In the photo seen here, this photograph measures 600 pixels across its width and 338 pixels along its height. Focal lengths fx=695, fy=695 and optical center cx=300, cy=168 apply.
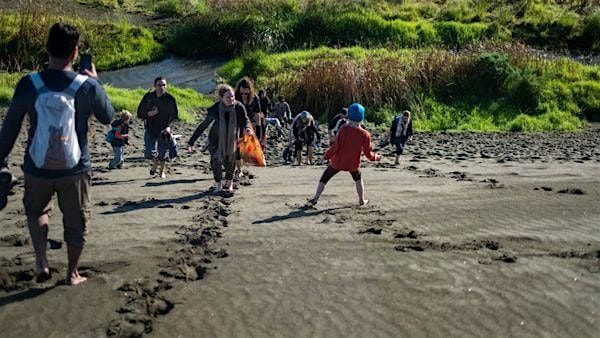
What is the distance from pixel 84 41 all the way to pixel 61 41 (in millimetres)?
24480

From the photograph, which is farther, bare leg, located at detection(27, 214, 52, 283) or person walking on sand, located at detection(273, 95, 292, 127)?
person walking on sand, located at detection(273, 95, 292, 127)

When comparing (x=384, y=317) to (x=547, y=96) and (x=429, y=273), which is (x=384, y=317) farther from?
(x=547, y=96)

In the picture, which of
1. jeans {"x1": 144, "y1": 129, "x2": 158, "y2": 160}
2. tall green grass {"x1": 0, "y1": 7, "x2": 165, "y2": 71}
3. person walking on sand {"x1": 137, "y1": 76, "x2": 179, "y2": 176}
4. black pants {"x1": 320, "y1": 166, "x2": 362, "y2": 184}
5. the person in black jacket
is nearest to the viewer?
black pants {"x1": 320, "y1": 166, "x2": 362, "y2": 184}

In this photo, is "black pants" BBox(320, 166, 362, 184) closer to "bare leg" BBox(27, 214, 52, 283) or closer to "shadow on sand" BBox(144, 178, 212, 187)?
"shadow on sand" BBox(144, 178, 212, 187)

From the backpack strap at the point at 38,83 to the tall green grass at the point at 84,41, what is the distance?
2052 cm

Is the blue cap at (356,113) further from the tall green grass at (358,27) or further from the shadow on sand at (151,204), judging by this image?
the tall green grass at (358,27)

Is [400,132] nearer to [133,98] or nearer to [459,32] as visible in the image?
[133,98]

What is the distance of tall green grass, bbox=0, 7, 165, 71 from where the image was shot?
26125 mm

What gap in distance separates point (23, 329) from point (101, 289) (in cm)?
80

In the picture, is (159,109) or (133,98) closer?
(159,109)

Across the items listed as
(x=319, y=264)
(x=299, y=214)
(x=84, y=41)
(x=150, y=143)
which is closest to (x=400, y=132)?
(x=150, y=143)

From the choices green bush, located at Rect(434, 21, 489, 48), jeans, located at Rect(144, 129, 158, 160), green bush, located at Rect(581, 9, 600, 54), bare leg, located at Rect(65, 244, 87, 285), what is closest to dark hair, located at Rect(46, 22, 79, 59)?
bare leg, located at Rect(65, 244, 87, 285)

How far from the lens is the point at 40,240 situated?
5266mm

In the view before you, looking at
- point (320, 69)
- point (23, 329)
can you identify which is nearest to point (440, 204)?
point (23, 329)
